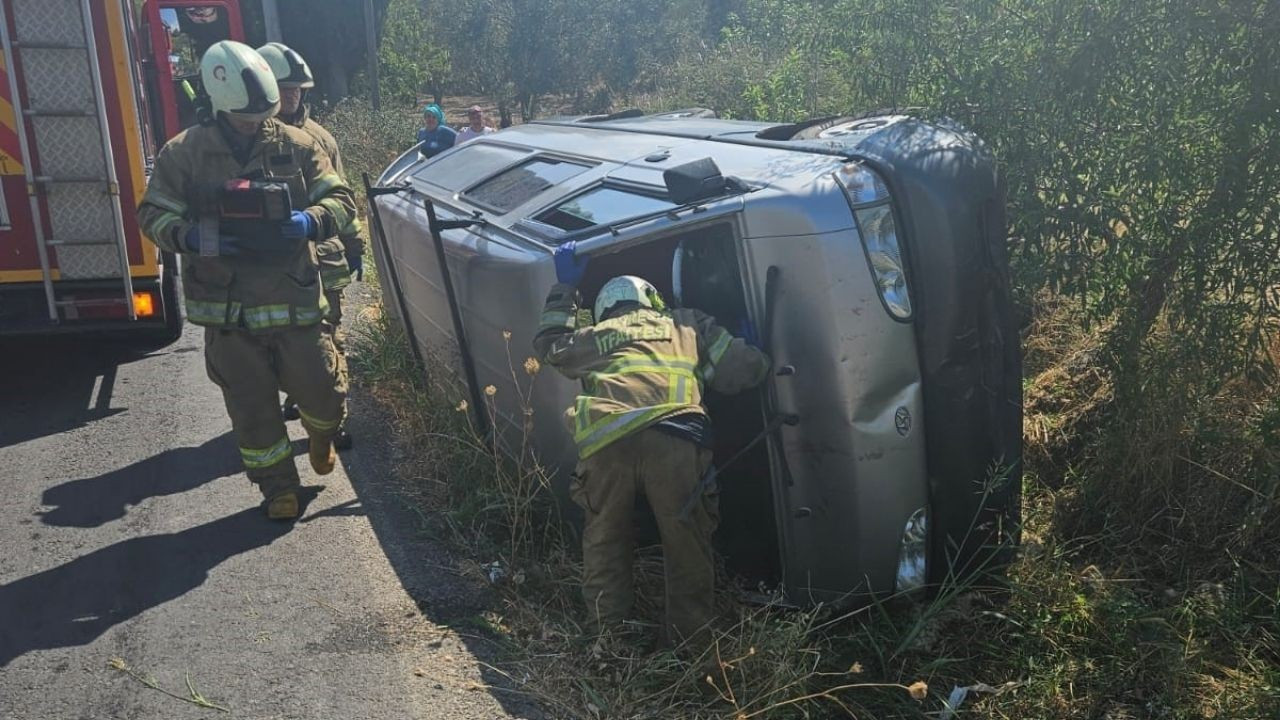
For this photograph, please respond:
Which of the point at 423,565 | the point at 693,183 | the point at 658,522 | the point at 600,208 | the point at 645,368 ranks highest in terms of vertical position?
the point at 693,183

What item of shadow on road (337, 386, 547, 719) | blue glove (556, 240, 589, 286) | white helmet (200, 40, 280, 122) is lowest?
shadow on road (337, 386, 547, 719)

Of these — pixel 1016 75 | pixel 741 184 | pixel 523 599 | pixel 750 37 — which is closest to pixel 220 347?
pixel 523 599

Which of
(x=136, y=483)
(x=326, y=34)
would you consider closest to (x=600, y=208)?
(x=136, y=483)

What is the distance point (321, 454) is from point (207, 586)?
3.23 ft

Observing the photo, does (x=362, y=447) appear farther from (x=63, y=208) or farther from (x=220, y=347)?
(x=63, y=208)

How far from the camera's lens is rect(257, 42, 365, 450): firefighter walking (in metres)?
5.30

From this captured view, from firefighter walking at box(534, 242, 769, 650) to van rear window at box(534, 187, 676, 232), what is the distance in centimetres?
36

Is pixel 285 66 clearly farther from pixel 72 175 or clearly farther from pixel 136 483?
pixel 136 483

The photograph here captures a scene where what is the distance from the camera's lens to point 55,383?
6.56 metres

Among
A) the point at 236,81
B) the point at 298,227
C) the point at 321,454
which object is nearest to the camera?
the point at 236,81

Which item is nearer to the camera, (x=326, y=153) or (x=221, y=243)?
(x=221, y=243)

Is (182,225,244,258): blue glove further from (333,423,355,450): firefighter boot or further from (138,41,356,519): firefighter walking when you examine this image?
(333,423,355,450): firefighter boot

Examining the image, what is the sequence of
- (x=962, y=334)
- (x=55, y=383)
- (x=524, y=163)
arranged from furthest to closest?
(x=55, y=383) → (x=524, y=163) → (x=962, y=334)

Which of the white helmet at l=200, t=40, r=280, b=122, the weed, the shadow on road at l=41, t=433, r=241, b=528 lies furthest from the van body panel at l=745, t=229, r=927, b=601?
the shadow on road at l=41, t=433, r=241, b=528
